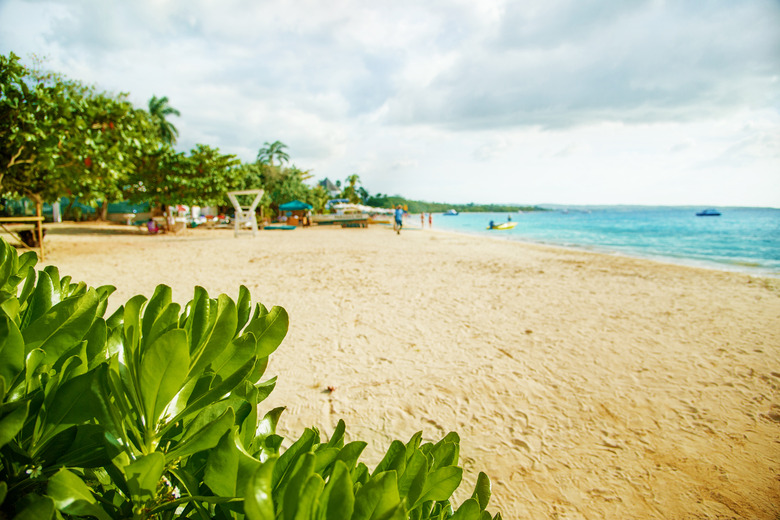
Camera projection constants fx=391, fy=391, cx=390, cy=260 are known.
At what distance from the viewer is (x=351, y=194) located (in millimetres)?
62156

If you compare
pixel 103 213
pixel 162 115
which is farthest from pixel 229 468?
pixel 162 115

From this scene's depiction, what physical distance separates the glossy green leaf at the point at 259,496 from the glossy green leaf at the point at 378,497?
115mm

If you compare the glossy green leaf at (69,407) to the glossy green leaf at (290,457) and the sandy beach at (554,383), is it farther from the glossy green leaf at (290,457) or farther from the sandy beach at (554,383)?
the sandy beach at (554,383)

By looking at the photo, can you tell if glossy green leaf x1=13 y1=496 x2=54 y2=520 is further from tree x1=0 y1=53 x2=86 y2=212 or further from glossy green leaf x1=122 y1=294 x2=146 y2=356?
tree x1=0 y1=53 x2=86 y2=212

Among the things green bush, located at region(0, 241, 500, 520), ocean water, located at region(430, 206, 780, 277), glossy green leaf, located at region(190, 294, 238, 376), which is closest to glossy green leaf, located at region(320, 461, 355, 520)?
green bush, located at region(0, 241, 500, 520)

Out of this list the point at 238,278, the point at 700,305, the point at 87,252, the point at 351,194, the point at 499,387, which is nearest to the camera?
the point at 499,387

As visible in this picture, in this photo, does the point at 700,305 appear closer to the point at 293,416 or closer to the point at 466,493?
the point at 466,493

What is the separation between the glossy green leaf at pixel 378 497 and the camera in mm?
501

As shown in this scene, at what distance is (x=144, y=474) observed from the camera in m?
0.51

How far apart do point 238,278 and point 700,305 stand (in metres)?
8.55

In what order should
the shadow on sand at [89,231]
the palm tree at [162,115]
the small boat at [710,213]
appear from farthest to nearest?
the small boat at [710,213] < the palm tree at [162,115] < the shadow on sand at [89,231]

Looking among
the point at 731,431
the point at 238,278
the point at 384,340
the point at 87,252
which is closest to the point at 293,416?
the point at 384,340

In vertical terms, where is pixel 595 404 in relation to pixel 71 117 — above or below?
below

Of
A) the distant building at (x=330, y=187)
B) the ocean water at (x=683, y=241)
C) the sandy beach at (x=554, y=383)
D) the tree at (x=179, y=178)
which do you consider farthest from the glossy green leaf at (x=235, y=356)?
the distant building at (x=330, y=187)
